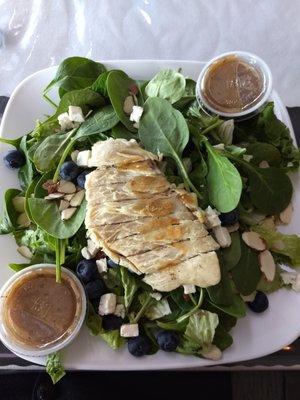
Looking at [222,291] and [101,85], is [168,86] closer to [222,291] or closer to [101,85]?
[101,85]

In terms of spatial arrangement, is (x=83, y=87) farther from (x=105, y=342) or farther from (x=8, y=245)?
(x=105, y=342)

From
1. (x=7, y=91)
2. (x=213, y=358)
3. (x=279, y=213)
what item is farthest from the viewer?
(x=7, y=91)

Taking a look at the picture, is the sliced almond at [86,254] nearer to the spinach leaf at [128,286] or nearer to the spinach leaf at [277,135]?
the spinach leaf at [128,286]

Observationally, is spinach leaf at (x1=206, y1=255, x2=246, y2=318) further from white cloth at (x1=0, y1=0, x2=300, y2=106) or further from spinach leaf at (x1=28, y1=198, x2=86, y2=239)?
white cloth at (x1=0, y1=0, x2=300, y2=106)

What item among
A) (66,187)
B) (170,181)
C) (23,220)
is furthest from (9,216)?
(170,181)

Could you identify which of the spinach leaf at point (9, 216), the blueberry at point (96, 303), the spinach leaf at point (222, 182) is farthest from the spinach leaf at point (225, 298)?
the spinach leaf at point (9, 216)

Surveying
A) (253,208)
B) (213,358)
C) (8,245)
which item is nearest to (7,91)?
(8,245)

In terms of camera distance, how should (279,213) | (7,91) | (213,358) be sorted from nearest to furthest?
(213,358) → (279,213) → (7,91)

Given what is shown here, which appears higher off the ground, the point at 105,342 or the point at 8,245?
the point at 8,245
